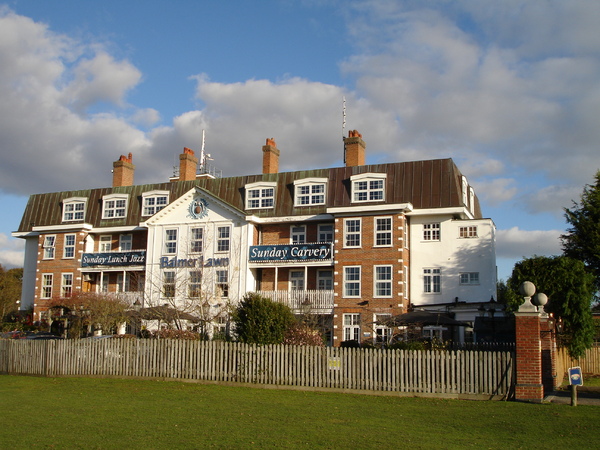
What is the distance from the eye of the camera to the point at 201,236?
38.4m

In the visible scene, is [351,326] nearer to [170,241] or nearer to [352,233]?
[352,233]

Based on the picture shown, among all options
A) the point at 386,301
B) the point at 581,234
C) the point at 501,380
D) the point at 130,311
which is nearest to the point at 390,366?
the point at 501,380

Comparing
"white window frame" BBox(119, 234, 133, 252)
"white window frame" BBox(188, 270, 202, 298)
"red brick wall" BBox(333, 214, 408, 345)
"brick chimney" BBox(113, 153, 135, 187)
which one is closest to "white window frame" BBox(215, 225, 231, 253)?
"white window frame" BBox(188, 270, 202, 298)

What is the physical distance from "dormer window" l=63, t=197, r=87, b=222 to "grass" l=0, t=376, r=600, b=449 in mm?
25928

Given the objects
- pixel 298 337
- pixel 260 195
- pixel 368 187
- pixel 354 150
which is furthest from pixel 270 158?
pixel 298 337

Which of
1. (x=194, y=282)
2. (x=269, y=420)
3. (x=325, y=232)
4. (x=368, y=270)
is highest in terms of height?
(x=325, y=232)

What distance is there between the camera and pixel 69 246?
42312mm

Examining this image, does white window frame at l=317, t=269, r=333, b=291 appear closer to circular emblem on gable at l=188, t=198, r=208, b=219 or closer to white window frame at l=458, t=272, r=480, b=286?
white window frame at l=458, t=272, r=480, b=286

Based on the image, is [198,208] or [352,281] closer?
[352,281]

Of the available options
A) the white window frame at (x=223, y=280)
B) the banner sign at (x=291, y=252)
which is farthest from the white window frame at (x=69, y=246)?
the banner sign at (x=291, y=252)

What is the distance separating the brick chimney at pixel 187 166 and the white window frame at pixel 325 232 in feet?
34.7

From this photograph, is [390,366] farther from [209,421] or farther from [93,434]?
[93,434]

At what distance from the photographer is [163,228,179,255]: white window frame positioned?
3881 centimetres

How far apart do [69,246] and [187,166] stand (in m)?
9.11
